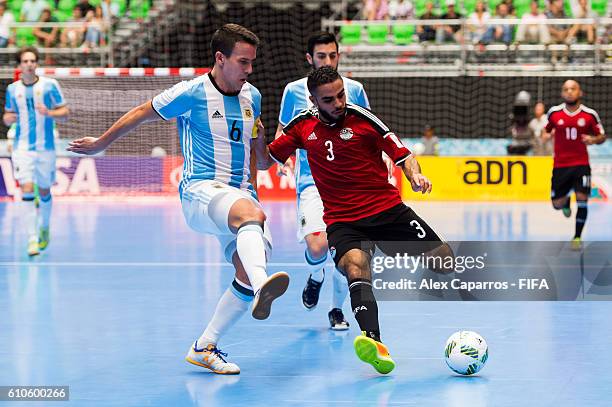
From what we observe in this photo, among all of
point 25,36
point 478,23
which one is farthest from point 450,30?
point 25,36

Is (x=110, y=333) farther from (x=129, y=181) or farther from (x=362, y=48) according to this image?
(x=362, y=48)

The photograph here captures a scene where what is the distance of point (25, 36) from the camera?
22562mm

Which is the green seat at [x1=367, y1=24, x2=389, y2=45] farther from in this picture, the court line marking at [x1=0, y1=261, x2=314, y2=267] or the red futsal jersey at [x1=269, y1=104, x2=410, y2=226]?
the red futsal jersey at [x1=269, y1=104, x2=410, y2=226]

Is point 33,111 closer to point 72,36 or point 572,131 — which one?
point 572,131

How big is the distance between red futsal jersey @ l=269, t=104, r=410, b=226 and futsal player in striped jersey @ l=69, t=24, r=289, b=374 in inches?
17.4

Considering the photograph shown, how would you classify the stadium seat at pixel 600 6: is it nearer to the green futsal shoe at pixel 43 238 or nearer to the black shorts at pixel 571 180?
the black shorts at pixel 571 180

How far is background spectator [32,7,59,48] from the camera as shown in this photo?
2217 centimetres

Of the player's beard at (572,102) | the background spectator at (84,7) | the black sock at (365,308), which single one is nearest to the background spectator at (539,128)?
the player's beard at (572,102)

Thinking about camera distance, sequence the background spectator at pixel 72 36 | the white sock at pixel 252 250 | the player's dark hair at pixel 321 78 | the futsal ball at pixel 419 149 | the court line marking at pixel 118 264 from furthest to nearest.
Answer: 1. the background spectator at pixel 72 36
2. the futsal ball at pixel 419 149
3. the court line marking at pixel 118 264
4. the player's dark hair at pixel 321 78
5. the white sock at pixel 252 250

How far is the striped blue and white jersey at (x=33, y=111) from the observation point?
472 inches

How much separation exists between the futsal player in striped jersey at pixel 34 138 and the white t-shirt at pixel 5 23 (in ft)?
35.0

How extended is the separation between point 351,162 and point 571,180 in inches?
290

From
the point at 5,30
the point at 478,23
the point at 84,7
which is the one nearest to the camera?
the point at 478,23

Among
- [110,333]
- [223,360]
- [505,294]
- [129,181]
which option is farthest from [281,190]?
[223,360]
